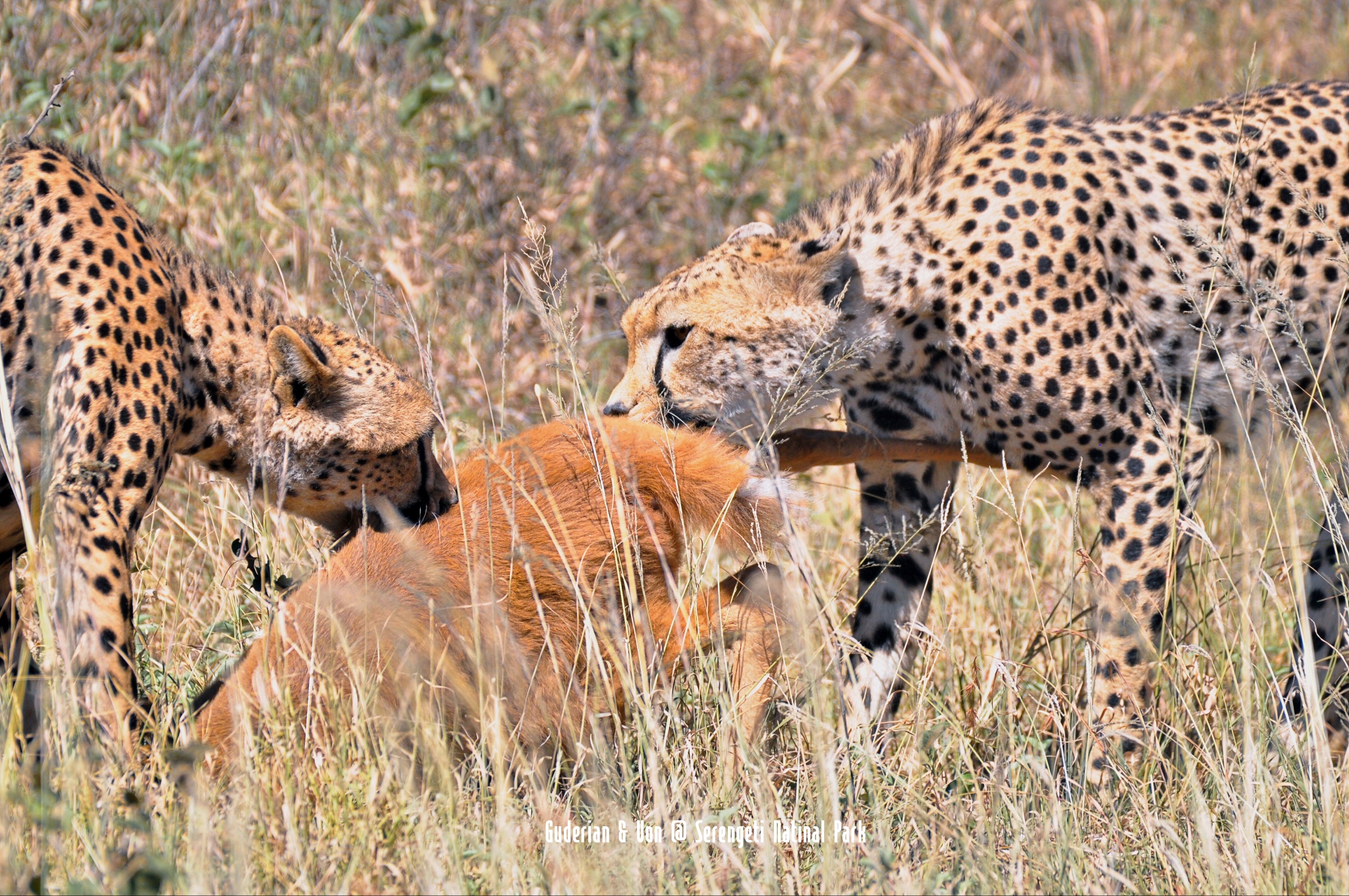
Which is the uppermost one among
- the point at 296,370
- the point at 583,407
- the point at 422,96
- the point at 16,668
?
the point at 422,96

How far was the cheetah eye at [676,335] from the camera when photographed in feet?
13.5

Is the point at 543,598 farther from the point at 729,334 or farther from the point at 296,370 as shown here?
the point at 729,334

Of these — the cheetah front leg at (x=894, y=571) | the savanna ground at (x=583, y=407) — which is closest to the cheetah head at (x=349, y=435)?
the savanna ground at (x=583, y=407)

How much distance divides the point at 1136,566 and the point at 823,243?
118cm

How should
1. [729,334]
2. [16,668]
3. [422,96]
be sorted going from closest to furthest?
1. [16,668]
2. [729,334]
3. [422,96]

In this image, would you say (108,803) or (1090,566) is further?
(1090,566)

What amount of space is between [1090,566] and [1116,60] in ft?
18.7

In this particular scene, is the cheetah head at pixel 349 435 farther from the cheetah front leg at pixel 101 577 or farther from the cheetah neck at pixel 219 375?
the cheetah front leg at pixel 101 577

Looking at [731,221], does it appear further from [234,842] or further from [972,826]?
[234,842]

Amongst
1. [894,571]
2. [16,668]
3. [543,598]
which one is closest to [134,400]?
[16,668]

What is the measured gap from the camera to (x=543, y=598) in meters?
3.45

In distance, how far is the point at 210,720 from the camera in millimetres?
3043

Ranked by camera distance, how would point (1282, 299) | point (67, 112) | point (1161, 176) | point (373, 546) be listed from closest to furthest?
1. point (1282, 299)
2. point (373, 546)
3. point (1161, 176)
4. point (67, 112)

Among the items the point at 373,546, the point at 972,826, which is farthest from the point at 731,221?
the point at 972,826
